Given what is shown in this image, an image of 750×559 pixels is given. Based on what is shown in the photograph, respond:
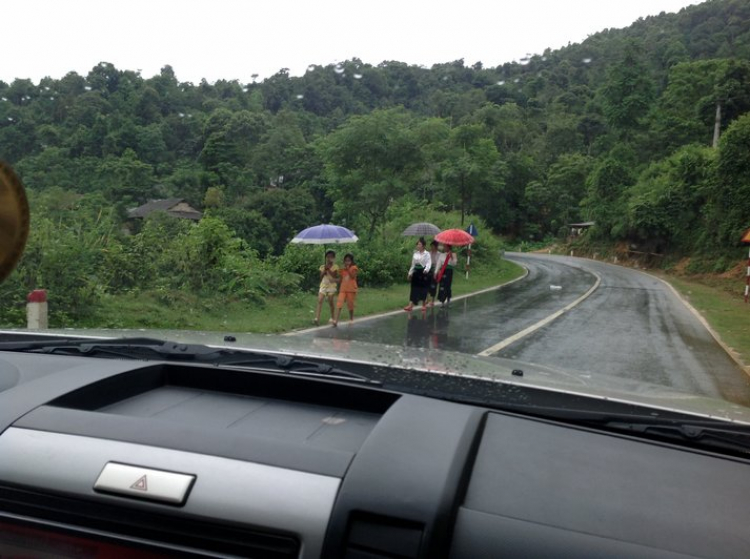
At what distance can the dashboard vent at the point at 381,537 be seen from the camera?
1.22 meters

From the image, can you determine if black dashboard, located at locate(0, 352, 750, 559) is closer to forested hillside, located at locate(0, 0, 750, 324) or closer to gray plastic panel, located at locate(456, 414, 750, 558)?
gray plastic panel, located at locate(456, 414, 750, 558)

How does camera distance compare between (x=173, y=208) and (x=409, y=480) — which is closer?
(x=409, y=480)

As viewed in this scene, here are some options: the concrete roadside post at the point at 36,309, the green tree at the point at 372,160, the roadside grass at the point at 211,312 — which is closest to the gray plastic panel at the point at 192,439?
the concrete roadside post at the point at 36,309

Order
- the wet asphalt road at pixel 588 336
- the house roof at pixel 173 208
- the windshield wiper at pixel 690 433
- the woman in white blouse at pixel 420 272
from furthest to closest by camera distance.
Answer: the house roof at pixel 173 208 → the woman in white blouse at pixel 420 272 → the wet asphalt road at pixel 588 336 → the windshield wiper at pixel 690 433

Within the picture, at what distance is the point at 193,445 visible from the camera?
145 centimetres

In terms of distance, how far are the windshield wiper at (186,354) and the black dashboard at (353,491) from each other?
0.62 m

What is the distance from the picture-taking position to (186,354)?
99.7 inches

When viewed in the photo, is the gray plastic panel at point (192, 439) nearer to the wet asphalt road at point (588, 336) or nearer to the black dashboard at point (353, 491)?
the black dashboard at point (353, 491)

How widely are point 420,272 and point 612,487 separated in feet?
45.6

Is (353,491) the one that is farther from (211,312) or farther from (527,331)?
(211,312)

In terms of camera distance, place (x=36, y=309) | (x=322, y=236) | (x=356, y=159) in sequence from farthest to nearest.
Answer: (x=356, y=159)
(x=322, y=236)
(x=36, y=309)

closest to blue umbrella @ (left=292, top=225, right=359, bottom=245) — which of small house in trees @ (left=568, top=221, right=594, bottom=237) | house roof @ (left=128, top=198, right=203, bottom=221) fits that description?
house roof @ (left=128, top=198, right=203, bottom=221)

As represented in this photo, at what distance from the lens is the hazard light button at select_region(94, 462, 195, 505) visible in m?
1.33

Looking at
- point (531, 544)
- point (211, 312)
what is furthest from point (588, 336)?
point (531, 544)
